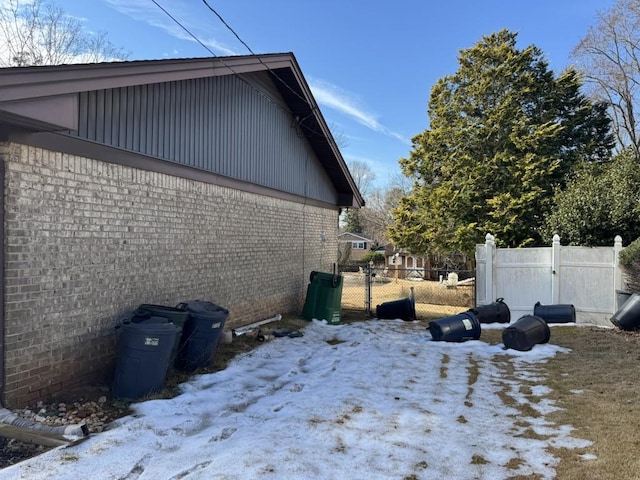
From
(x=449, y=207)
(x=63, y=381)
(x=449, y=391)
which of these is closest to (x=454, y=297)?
(x=449, y=207)

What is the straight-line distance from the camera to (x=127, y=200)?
6758 mm

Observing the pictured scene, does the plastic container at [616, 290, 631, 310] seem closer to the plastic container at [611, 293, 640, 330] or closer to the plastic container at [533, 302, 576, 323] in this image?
the plastic container at [611, 293, 640, 330]

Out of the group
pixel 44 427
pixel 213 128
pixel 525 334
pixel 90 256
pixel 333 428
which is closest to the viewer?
pixel 44 427

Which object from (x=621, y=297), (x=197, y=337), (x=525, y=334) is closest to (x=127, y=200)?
(x=197, y=337)

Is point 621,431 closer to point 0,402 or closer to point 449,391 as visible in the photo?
point 449,391

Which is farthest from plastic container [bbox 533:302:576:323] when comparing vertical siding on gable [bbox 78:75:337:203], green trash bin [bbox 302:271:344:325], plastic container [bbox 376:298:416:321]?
vertical siding on gable [bbox 78:75:337:203]

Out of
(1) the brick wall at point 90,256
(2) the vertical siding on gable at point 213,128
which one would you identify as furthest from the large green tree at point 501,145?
(1) the brick wall at point 90,256

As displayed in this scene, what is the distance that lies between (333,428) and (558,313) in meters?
8.55

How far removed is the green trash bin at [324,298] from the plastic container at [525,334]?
469cm

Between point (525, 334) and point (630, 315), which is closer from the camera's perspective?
point (525, 334)

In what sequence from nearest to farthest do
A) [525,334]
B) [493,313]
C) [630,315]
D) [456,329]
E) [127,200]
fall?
[127,200]
[525,334]
[456,329]
[630,315]
[493,313]

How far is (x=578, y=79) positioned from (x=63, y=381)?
2583 centimetres

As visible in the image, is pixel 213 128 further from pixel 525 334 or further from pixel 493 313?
pixel 493 313

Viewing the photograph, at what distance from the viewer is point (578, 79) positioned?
23312 mm
